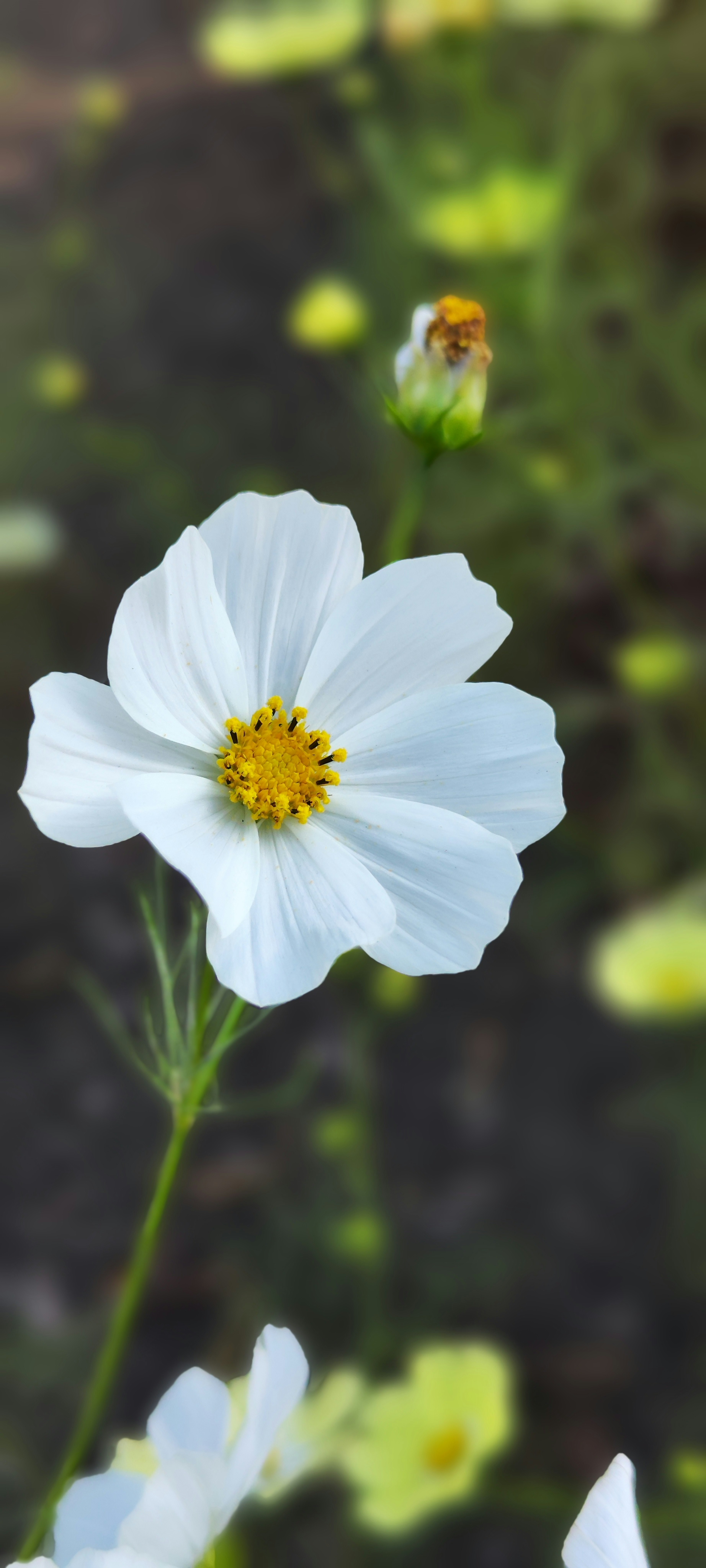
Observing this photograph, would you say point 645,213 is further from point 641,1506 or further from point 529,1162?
point 641,1506

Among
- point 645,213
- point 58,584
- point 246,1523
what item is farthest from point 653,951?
point 645,213

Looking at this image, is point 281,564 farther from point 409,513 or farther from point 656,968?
point 656,968

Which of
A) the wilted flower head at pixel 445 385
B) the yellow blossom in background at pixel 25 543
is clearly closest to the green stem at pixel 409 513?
the wilted flower head at pixel 445 385

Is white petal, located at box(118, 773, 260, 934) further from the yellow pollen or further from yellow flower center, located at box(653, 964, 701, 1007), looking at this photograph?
yellow flower center, located at box(653, 964, 701, 1007)

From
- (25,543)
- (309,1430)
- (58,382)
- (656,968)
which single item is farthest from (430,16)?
(309,1430)

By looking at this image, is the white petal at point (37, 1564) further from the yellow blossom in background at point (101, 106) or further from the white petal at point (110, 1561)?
the yellow blossom in background at point (101, 106)

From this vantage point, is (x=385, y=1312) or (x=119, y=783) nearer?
(x=119, y=783)

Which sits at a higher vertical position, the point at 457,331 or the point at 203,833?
the point at 457,331
